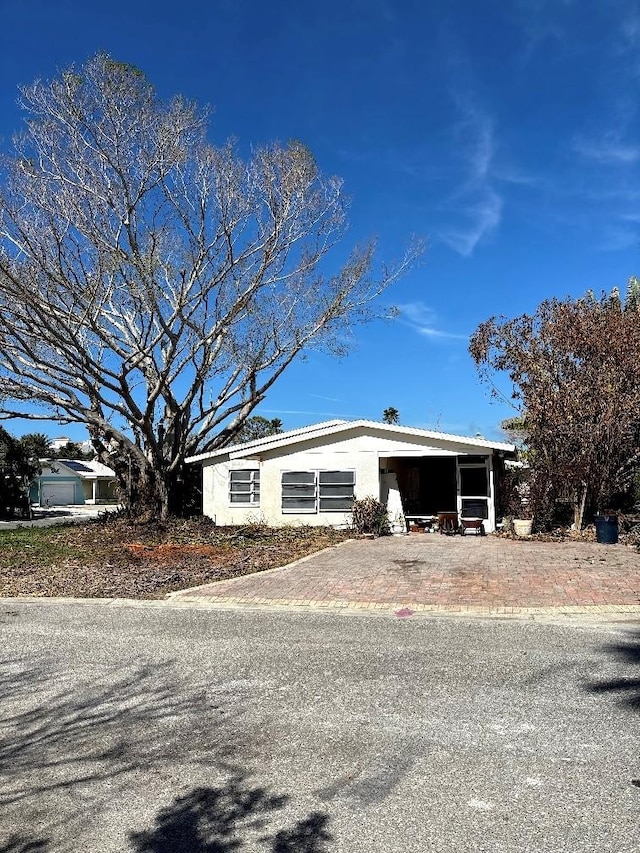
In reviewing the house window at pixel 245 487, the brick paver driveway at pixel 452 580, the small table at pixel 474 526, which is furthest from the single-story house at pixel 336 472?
the brick paver driveway at pixel 452 580

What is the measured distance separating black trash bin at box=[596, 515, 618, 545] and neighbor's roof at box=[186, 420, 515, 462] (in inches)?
147

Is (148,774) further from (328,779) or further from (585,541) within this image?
(585,541)

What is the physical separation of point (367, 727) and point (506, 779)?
3.68ft

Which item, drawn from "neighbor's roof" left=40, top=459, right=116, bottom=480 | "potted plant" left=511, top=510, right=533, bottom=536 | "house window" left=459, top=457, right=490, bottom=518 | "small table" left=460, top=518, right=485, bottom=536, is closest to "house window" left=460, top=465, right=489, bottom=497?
"house window" left=459, top=457, right=490, bottom=518

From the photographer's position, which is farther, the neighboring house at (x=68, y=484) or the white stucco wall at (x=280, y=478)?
the neighboring house at (x=68, y=484)

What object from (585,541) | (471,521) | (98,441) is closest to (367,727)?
(585,541)

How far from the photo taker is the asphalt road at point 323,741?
10.5ft

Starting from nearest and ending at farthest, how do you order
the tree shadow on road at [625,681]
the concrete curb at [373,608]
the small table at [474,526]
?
1. the tree shadow on road at [625,681]
2. the concrete curb at [373,608]
3. the small table at [474,526]

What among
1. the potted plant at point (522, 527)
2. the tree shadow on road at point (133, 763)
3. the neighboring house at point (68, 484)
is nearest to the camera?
the tree shadow on road at point (133, 763)

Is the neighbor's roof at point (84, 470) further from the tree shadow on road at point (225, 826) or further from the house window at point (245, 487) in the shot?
the tree shadow on road at point (225, 826)

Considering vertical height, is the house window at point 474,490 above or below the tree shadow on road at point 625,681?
above

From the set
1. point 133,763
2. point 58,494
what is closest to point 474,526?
point 133,763

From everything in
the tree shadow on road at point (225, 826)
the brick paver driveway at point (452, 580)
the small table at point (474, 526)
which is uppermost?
the small table at point (474, 526)

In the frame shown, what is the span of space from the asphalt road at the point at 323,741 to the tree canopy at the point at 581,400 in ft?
35.8
